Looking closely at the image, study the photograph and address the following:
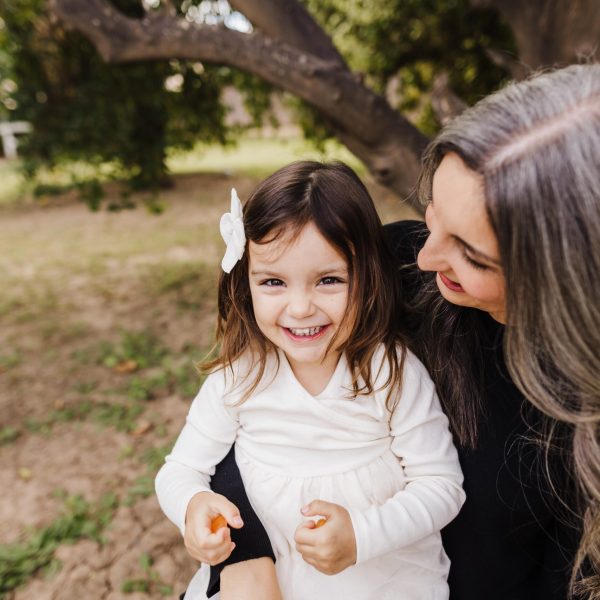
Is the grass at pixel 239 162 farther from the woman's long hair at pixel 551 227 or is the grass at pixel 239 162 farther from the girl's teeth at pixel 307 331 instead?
the woman's long hair at pixel 551 227

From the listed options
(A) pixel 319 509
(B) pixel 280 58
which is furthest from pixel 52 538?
(B) pixel 280 58

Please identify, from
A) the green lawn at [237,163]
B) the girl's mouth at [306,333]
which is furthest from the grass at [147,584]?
the green lawn at [237,163]

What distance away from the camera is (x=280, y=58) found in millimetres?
2789

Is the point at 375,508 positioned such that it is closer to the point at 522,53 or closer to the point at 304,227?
the point at 304,227

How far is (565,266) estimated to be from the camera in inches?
46.5

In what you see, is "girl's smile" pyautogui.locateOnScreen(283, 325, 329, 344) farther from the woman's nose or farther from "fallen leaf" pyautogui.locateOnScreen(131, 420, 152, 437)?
"fallen leaf" pyautogui.locateOnScreen(131, 420, 152, 437)

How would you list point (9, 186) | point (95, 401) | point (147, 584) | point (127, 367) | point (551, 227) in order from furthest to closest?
point (9, 186), point (127, 367), point (95, 401), point (147, 584), point (551, 227)

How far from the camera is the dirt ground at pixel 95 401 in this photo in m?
2.51

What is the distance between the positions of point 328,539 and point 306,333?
0.51 metres

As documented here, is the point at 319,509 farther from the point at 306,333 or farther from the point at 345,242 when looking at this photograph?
the point at 345,242

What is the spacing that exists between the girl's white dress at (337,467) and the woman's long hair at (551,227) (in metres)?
0.33

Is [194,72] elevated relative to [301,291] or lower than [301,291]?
elevated

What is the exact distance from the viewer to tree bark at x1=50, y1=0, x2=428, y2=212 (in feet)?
9.19

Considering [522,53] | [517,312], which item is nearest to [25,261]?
[522,53]
